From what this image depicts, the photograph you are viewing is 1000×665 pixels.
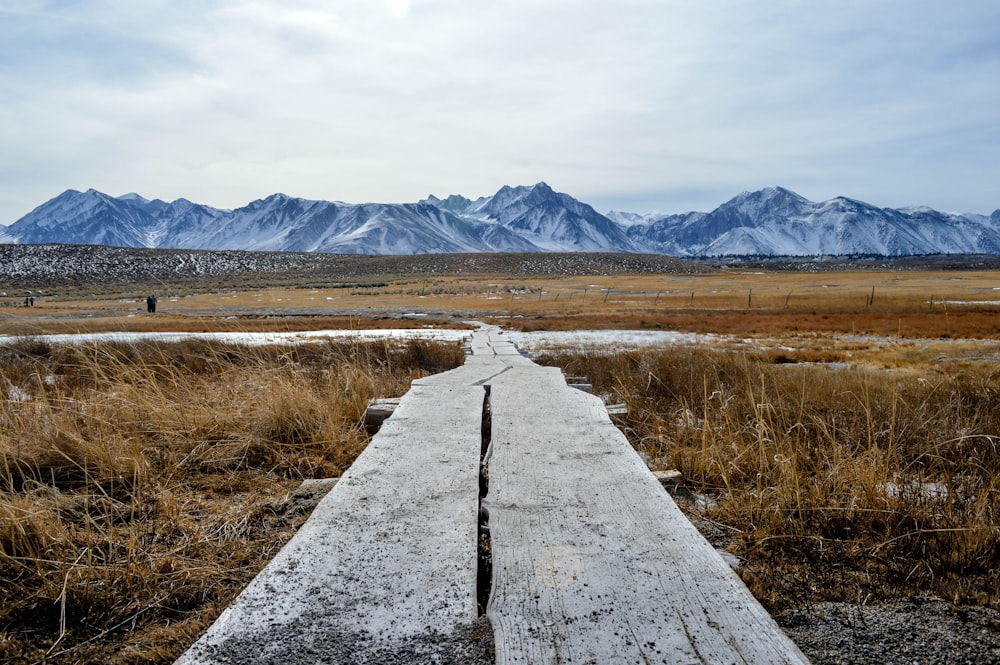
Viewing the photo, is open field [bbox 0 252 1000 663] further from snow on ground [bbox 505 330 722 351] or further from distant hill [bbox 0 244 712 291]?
distant hill [bbox 0 244 712 291]

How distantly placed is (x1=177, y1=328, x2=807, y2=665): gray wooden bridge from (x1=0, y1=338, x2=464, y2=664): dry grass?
1.51 ft

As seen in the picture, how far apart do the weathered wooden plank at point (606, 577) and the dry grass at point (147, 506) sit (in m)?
1.12

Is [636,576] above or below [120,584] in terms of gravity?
above

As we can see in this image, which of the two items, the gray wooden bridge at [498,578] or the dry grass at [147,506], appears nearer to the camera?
the gray wooden bridge at [498,578]

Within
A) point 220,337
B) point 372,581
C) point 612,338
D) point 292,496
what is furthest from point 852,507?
point 612,338

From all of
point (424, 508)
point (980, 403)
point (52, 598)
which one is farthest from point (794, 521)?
point (980, 403)

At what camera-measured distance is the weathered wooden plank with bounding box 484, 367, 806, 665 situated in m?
1.66

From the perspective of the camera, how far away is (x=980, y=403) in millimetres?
6344

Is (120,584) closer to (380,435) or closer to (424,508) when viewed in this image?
(424,508)

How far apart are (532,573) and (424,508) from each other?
2.31ft

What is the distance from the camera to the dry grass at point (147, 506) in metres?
2.14

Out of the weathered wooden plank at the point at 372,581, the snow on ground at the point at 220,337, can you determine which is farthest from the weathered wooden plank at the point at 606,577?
the snow on ground at the point at 220,337

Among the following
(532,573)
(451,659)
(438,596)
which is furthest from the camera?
(532,573)

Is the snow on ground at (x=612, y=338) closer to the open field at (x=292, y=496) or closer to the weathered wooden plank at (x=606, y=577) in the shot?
the open field at (x=292, y=496)
